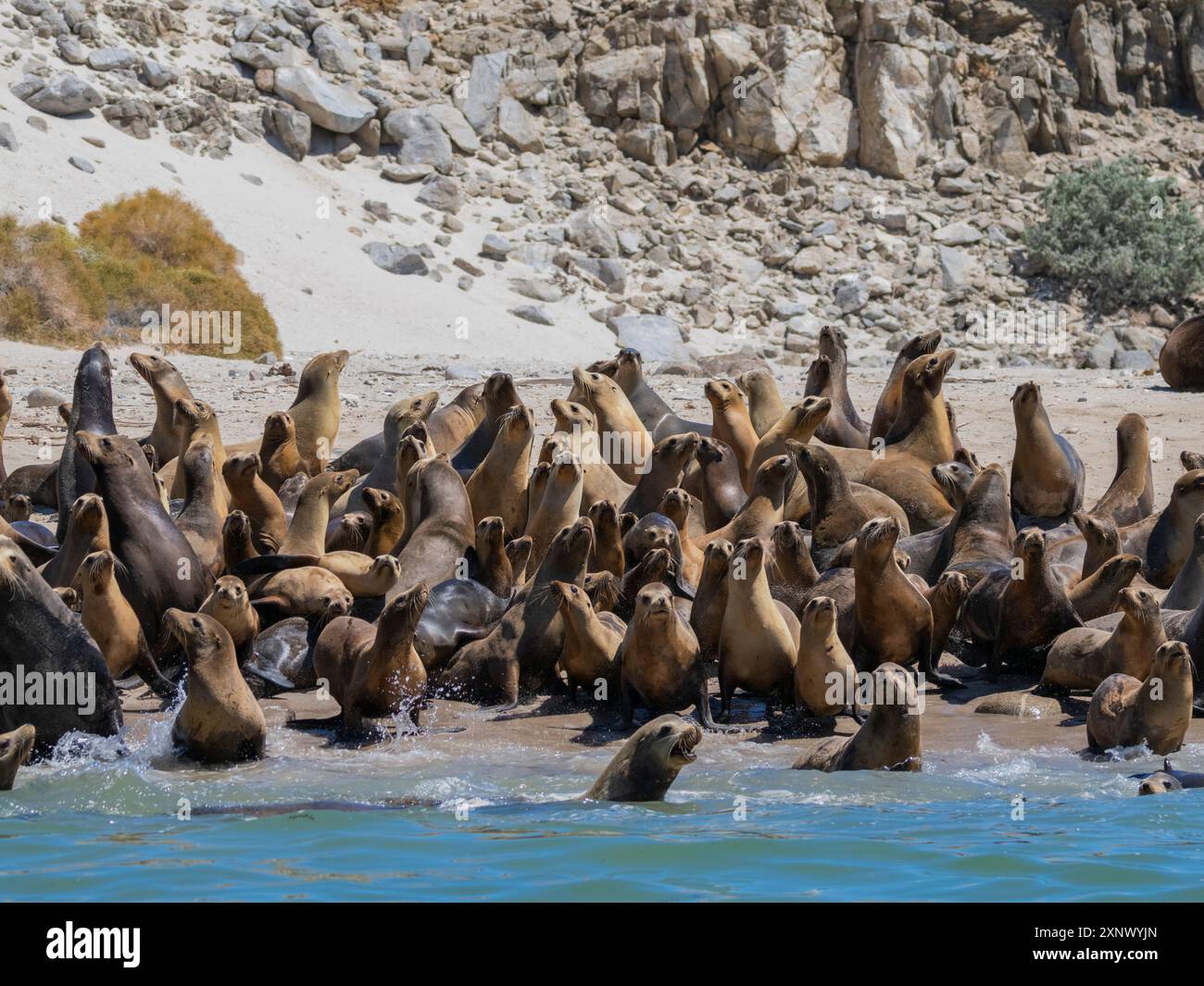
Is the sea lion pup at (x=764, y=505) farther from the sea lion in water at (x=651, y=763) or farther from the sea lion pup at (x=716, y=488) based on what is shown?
the sea lion in water at (x=651, y=763)

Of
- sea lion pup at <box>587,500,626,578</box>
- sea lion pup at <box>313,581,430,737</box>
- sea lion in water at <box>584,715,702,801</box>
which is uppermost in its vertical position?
sea lion pup at <box>587,500,626,578</box>

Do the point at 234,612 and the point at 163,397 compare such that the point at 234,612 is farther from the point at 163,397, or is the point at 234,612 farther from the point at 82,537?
the point at 163,397

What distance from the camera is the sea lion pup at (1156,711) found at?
640cm

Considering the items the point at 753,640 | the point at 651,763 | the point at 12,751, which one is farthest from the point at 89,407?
the point at 651,763

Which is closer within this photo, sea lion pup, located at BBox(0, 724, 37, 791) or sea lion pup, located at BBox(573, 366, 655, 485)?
sea lion pup, located at BBox(0, 724, 37, 791)

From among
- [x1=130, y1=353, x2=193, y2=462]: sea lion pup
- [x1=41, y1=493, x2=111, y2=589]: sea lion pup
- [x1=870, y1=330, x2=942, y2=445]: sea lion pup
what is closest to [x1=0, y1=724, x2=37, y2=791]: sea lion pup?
[x1=41, y1=493, x2=111, y2=589]: sea lion pup

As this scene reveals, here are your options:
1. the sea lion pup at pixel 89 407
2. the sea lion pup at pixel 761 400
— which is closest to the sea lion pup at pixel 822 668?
the sea lion pup at pixel 89 407

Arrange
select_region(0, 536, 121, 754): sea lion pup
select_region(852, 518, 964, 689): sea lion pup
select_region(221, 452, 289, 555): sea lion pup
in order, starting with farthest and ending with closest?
select_region(221, 452, 289, 555): sea lion pup, select_region(852, 518, 964, 689): sea lion pup, select_region(0, 536, 121, 754): sea lion pup

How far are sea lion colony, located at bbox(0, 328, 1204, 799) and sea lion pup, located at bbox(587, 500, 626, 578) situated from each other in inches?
0.5

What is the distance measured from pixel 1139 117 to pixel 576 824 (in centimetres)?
3069

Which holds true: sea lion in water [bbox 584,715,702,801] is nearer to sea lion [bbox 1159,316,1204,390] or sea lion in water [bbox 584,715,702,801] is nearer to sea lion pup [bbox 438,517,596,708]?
sea lion pup [bbox 438,517,596,708]

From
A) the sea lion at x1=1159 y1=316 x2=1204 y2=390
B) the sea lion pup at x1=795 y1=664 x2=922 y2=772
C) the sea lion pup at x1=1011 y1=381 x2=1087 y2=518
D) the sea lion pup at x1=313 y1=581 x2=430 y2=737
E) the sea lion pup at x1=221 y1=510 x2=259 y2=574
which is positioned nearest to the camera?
the sea lion pup at x1=795 y1=664 x2=922 y2=772

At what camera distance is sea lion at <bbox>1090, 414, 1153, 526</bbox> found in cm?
1010
